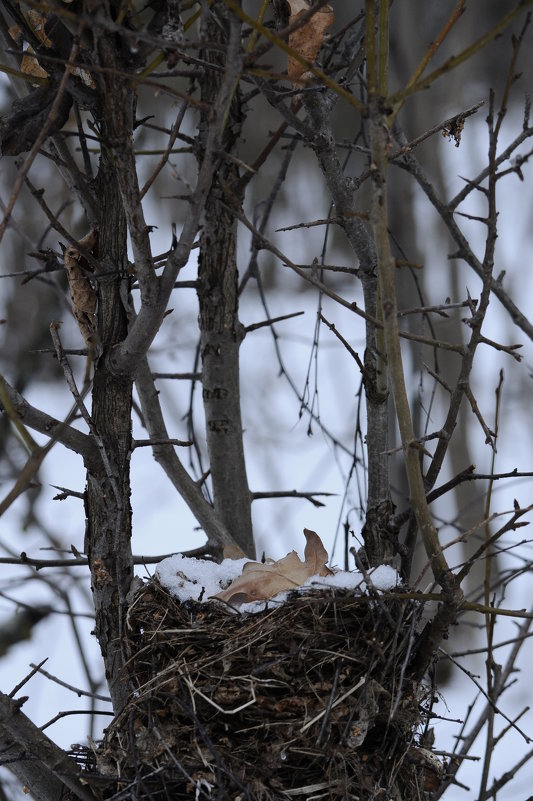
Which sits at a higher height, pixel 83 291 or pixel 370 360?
pixel 370 360

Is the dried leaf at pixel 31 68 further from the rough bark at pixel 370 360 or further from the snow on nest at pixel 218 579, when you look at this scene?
the snow on nest at pixel 218 579

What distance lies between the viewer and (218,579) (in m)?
1.71

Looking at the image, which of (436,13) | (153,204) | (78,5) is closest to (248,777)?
(78,5)

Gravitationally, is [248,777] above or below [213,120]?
below

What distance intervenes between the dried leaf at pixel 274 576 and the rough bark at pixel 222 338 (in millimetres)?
666

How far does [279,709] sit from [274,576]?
11.1 inches

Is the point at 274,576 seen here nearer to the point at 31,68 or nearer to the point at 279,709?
the point at 279,709

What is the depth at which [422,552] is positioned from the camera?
5.26 meters

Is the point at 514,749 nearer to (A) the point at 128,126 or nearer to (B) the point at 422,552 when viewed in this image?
(B) the point at 422,552

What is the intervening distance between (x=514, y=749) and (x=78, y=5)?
4863mm

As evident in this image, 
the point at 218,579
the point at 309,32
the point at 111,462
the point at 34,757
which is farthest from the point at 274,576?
the point at 309,32

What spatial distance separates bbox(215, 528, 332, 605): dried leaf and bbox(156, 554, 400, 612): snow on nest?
0.11 feet

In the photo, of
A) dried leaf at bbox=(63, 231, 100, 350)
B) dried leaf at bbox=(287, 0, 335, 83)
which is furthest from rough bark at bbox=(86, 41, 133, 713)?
dried leaf at bbox=(287, 0, 335, 83)

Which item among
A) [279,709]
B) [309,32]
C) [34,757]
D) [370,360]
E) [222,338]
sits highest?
[309,32]
